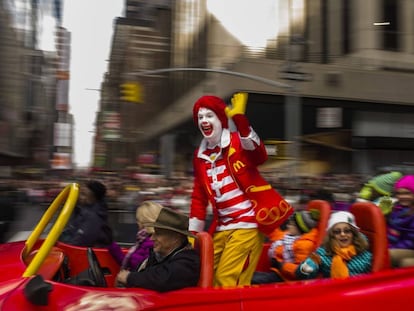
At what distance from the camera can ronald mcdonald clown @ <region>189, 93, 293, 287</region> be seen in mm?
2781

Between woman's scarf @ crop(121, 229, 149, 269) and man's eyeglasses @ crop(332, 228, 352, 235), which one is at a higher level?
man's eyeglasses @ crop(332, 228, 352, 235)

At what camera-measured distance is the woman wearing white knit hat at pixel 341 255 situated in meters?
2.52

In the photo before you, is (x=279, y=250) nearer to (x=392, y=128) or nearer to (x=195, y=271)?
(x=195, y=271)

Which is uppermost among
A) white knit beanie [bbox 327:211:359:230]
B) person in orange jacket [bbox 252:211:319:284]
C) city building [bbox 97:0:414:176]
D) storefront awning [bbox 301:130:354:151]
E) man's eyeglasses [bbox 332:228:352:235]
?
city building [bbox 97:0:414:176]

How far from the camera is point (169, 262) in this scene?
2.28 metres

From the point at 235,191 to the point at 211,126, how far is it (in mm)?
427

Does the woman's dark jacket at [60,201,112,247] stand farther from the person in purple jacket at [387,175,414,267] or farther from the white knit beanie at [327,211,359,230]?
the person in purple jacket at [387,175,414,267]

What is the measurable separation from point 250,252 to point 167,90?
3416 cm

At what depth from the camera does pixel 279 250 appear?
10.9 ft

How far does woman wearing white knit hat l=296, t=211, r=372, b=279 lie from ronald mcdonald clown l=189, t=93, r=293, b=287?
300 millimetres

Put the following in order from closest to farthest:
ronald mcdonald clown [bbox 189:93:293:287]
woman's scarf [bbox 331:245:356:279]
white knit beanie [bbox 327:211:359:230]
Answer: woman's scarf [bbox 331:245:356:279]
white knit beanie [bbox 327:211:359:230]
ronald mcdonald clown [bbox 189:93:293:287]

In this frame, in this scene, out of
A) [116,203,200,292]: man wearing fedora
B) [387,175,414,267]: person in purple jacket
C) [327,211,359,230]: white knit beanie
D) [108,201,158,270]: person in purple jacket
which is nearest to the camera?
[116,203,200,292]: man wearing fedora

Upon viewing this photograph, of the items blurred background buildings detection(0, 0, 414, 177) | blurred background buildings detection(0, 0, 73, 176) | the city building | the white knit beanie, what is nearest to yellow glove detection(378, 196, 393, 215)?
the white knit beanie

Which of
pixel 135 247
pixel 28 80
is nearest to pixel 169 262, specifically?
pixel 135 247
